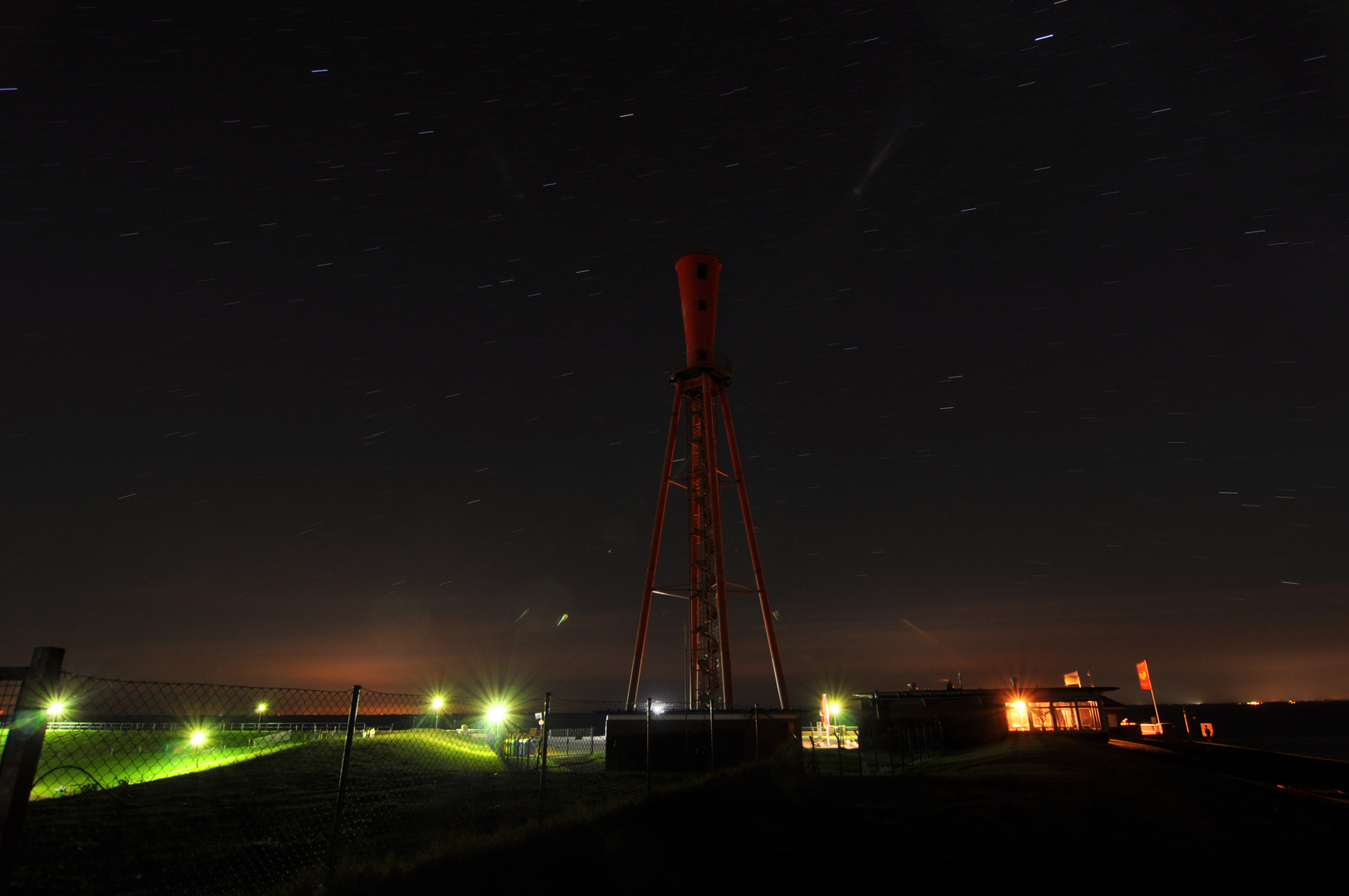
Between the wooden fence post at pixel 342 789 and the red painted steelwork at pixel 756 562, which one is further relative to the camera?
the red painted steelwork at pixel 756 562

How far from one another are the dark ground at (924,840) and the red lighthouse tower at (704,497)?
43.8 ft

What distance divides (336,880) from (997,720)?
33.0 m

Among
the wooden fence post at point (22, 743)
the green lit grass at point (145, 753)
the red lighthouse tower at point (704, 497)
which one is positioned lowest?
the green lit grass at point (145, 753)

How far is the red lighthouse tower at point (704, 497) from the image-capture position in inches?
1168

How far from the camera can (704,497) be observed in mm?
32125

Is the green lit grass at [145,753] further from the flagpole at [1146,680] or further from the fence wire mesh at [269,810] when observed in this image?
the flagpole at [1146,680]

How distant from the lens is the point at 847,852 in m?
9.77

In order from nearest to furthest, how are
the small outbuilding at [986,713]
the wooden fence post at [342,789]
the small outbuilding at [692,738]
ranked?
1. the wooden fence post at [342,789]
2. the small outbuilding at [692,738]
3. the small outbuilding at [986,713]

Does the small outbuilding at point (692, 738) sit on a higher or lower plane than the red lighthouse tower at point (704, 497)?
lower

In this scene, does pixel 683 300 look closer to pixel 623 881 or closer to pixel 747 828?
pixel 747 828

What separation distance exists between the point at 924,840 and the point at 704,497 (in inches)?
863

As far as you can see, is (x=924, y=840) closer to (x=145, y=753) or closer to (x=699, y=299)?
(x=699, y=299)

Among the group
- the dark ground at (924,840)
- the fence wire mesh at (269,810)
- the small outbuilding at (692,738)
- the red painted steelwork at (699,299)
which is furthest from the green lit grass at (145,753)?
the red painted steelwork at (699,299)

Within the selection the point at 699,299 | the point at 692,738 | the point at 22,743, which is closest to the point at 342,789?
the point at 22,743
